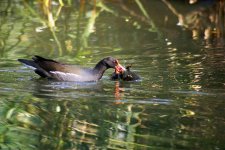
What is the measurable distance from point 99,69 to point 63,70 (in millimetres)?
542

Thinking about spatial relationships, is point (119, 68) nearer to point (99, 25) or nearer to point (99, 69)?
point (99, 69)

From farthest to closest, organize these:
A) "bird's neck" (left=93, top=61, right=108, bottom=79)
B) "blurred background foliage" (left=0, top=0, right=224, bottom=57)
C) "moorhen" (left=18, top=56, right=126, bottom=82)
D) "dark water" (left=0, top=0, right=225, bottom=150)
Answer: "blurred background foliage" (left=0, top=0, right=224, bottom=57)
"bird's neck" (left=93, top=61, right=108, bottom=79)
"moorhen" (left=18, top=56, right=126, bottom=82)
"dark water" (left=0, top=0, right=225, bottom=150)

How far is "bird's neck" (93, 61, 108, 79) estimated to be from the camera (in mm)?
9898

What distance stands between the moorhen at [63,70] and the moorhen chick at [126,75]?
0.06 metres

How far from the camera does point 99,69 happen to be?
995 cm

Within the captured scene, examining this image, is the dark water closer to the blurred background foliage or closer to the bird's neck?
the blurred background foliage

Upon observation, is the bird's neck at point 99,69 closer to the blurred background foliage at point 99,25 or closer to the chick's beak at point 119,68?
the chick's beak at point 119,68

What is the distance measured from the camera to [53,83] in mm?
9695

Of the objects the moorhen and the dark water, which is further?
the moorhen

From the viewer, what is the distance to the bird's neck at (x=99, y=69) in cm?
990

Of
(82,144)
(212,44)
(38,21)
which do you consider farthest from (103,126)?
(38,21)

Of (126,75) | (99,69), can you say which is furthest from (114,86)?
(99,69)

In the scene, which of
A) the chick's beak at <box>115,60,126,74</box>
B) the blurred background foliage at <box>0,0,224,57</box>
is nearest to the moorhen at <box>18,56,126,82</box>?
the chick's beak at <box>115,60,126,74</box>

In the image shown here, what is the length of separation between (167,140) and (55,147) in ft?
3.59
